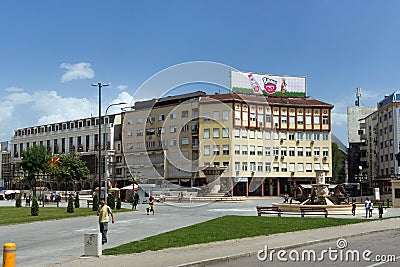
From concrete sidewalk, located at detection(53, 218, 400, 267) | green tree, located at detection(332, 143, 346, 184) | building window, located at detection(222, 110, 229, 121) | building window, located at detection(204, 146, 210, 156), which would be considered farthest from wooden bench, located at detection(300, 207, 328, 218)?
green tree, located at detection(332, 143, 346, 184)

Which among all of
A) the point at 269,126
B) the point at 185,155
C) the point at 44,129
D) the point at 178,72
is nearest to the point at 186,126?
the point at 185,155

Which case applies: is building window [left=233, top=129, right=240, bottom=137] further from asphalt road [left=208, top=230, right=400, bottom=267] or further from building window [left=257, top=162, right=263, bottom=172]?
asphalt road [left=208, top=230, right=400, bottom=267]

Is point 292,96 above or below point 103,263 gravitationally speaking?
above

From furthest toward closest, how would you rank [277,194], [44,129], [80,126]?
[44,129] < [80,126] < [277,194]

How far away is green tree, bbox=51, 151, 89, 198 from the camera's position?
94625 millimetres

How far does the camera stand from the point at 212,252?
16484 millimetres

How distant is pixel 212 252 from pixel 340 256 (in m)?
3.81

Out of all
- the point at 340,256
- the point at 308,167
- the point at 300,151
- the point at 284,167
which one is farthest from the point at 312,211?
the point at 300,151

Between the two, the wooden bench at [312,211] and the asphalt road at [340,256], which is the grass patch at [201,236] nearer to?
the asphalt road at [340,256]

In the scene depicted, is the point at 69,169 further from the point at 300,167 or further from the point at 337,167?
the point at 337,167

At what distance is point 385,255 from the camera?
1580 cm

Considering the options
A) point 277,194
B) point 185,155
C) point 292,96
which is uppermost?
point 292,96

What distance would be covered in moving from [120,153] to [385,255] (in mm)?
87591

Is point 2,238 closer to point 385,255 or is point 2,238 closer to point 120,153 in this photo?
point 385,255
